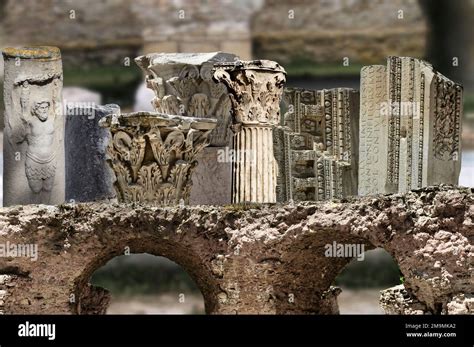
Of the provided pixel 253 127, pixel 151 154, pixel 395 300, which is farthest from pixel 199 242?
pixel 395 300

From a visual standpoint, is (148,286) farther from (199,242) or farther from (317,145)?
(199,242)

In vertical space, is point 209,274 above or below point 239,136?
below

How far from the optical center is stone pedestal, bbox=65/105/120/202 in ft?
97.3

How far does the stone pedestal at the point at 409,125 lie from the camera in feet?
91.2

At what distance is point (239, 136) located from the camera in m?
26.8

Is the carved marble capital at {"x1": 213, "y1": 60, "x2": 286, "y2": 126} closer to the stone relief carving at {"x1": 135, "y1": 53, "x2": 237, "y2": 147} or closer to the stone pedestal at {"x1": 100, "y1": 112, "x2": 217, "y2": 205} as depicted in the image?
the stone pedestal at {"x1": 100, "y1": 112, "x2": 217, "y2": 205}

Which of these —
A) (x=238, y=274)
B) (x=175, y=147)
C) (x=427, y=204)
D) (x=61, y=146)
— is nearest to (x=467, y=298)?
(x=427, y=204)

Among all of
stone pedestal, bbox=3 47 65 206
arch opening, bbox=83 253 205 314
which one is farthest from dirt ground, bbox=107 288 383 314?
stone pedestal, bbox=3 47 65 206

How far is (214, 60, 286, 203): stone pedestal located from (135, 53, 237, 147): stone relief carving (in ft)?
9.64

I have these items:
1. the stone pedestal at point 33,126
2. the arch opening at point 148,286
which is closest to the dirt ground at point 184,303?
the arch opening at point 148,286

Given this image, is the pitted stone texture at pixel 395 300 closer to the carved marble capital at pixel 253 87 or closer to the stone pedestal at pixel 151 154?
the carved marble capital at pixel 253 87

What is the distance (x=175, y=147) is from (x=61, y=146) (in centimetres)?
237

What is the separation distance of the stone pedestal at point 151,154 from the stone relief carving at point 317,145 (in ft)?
12.4

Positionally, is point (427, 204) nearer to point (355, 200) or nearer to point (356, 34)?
point (355, 200)
